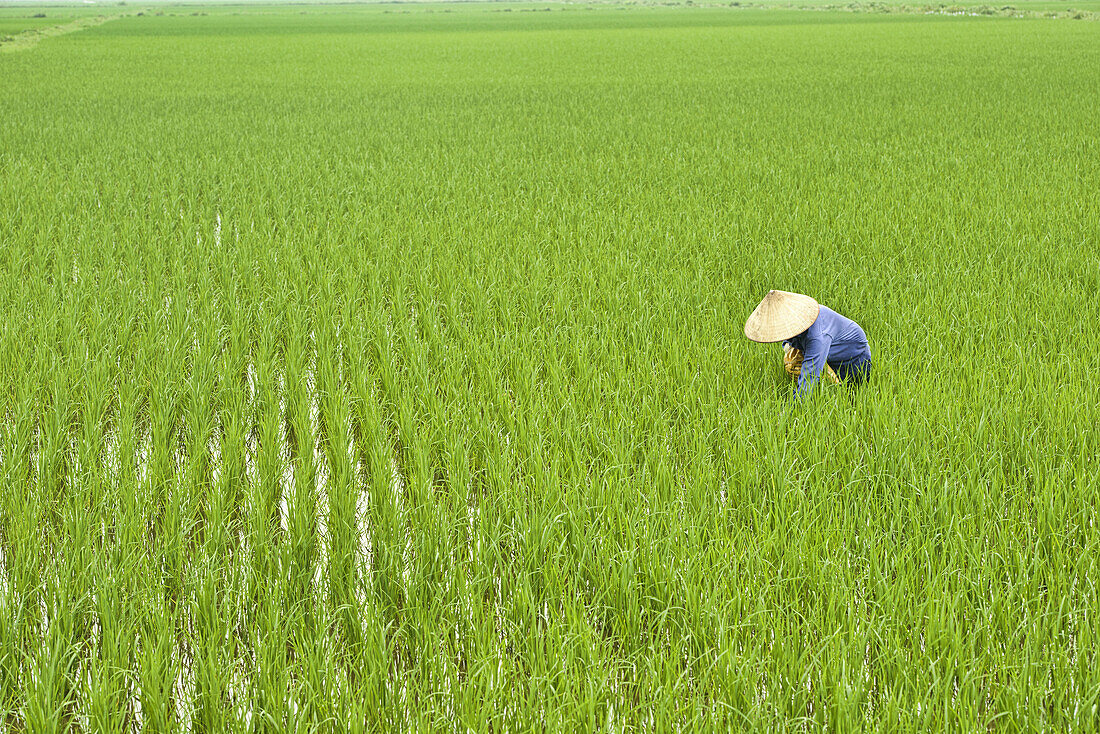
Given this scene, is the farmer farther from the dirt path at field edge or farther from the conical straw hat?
the dirt path at field edge

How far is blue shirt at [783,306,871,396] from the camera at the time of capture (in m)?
2.99

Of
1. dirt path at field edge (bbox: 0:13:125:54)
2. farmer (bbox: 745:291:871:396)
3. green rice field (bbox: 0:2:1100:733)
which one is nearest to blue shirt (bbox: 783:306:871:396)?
farmer (bbox: 745:291:871:396)

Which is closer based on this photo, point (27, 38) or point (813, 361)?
point (813, 361)

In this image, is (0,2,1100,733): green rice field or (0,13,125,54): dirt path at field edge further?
(0,13,125,54): dirt path at field edge

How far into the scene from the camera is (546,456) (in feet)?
9.20

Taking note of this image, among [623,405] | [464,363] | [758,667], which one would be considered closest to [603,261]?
[464,363]

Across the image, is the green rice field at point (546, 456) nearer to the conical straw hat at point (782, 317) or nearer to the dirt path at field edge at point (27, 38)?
the conical straw hat at point (782, 317)

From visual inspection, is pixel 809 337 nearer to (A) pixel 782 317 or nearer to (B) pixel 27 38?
(A) pixel 782 317

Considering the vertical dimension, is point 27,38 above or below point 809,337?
above

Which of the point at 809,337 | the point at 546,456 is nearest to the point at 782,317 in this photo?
the point at 809,337

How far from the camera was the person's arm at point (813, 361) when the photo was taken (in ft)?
9.77

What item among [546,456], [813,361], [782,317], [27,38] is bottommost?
[546,456]

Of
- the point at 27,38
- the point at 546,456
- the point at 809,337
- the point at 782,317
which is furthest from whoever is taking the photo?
the point at 27,38

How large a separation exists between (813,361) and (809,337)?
0.29 ft
